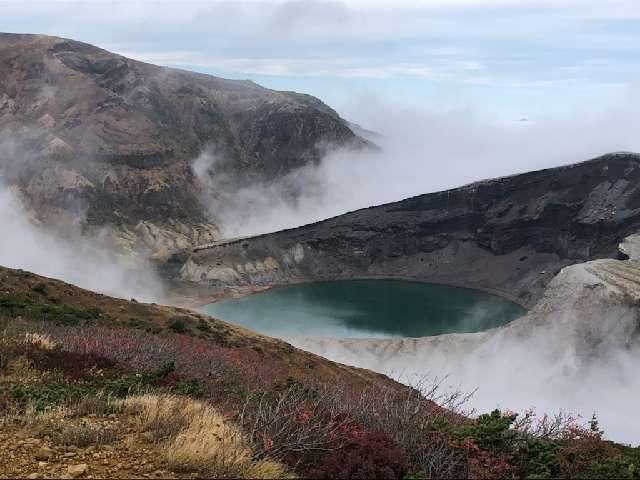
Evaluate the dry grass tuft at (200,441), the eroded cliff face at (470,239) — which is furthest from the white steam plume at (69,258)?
the dry grass tuft at (200,441)

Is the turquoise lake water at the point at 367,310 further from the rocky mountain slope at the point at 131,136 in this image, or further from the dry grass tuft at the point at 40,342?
the dry grass tuft at the point at 40,342

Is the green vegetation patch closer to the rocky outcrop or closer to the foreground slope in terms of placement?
the foreground slope

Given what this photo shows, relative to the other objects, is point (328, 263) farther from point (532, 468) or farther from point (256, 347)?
point (532, 468)

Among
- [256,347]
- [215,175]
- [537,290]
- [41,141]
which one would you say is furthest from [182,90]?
[256,347]

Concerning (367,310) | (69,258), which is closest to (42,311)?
(367,310)

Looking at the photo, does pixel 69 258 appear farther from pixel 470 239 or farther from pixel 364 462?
pixel 364 462

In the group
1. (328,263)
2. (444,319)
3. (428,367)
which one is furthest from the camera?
(328,263)

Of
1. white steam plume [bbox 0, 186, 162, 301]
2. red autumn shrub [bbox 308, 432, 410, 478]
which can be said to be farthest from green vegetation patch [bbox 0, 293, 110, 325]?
white steam plume [bbox 0, 186, 162, 301]
